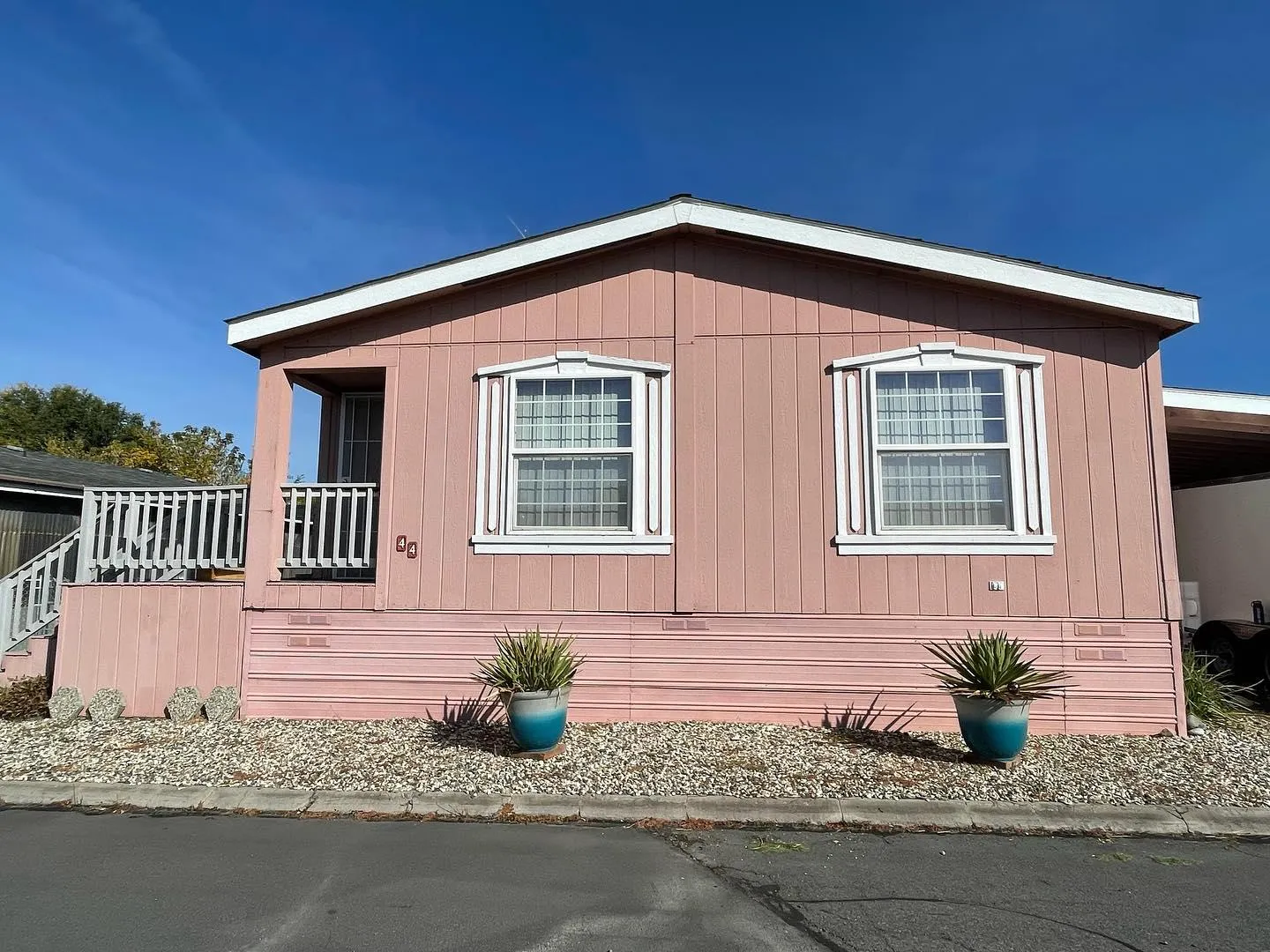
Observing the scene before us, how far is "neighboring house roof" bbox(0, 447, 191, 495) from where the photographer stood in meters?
11.6

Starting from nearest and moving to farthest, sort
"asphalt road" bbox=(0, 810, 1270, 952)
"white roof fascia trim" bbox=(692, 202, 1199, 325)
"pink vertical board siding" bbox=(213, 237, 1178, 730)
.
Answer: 1. "asphalt road" bbox=(0, 810, 1270, 952)
2. "white roof fascia trim" bbox=(692, 202, 1199, 325)
3. "pink vertical board siding" bbox=(213, 237, 1178, 730)

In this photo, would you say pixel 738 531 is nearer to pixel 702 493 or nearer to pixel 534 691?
pixel 702 493

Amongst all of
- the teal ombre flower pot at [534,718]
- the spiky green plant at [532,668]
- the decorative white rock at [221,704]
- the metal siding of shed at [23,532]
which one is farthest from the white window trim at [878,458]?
the metal siding of shed at [23,532]

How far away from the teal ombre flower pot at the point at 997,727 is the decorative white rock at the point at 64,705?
25.7 ft

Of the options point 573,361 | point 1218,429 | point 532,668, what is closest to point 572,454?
point 573,361

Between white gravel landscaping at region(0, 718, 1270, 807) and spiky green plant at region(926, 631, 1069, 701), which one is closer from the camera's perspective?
white gravel landscaping at region(0, 718, 1270, 807)

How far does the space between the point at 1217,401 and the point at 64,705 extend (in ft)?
37.2

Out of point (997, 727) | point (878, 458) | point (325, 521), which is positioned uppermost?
point (878, 458)

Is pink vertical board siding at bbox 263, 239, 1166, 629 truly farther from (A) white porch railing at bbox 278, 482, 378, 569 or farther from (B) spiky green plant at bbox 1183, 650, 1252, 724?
(B) spiky green plant at bbox 1183, 650, 1252, 724

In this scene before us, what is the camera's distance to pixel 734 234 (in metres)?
7.20

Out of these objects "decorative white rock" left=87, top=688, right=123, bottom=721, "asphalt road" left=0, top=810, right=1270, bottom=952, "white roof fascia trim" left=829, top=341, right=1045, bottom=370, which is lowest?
"asphalt road" left=0, top=810, right=1270, bottom=952

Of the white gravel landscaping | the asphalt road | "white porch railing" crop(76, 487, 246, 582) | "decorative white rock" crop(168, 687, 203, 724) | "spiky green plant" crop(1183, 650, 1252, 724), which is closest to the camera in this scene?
the asphalt road

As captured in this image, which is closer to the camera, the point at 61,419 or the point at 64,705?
the point at 64,705

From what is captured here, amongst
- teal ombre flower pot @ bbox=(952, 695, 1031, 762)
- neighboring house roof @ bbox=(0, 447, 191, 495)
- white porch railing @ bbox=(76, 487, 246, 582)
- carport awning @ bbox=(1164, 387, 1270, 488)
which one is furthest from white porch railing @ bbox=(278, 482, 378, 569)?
carport awning @ bbox=(1164, 387, 1270, 488)
